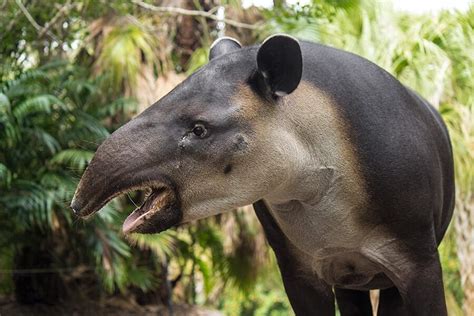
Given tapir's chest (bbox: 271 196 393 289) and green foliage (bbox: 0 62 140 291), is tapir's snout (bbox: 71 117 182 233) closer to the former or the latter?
tapir's chest (bbox: 271 196 393 289)

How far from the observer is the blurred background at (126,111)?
23.1 ft

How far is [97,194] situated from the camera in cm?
196

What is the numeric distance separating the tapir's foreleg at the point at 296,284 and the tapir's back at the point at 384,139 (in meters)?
0.39

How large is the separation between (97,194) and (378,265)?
34.8 inches

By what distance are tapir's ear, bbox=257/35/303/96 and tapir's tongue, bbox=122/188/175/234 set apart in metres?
0.38

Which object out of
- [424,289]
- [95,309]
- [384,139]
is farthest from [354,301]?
[95,309]

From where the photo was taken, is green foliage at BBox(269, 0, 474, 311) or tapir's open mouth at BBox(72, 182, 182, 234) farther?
green foliage at BBox(269, 0, 474, 311)

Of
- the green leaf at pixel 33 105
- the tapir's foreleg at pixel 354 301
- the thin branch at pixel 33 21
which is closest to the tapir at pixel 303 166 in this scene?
the tapir's foreleg at pixel 354 301

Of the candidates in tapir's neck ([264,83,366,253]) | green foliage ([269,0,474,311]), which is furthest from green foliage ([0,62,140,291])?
tapir's neck ([264,83,366,253])

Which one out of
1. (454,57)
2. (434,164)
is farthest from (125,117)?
(434,164)

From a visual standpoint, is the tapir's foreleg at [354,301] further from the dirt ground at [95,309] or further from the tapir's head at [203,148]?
the dirt ground at [95,309]

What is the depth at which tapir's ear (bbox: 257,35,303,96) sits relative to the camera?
2.06m

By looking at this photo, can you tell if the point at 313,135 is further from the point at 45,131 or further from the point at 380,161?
the point at 45,131

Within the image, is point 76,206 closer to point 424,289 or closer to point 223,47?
point 223,47
